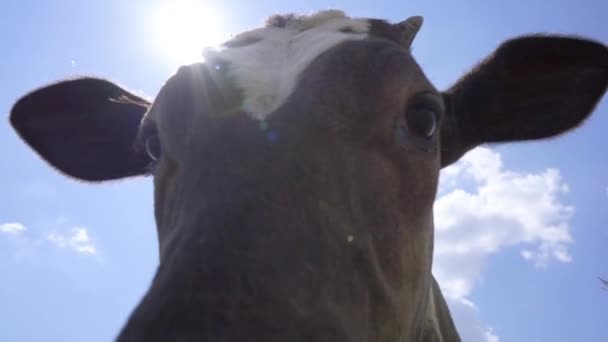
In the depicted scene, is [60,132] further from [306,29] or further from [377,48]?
[377,48]

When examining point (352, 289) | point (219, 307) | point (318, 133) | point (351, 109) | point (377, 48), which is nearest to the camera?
point (219, 307)

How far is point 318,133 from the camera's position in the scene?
2828 mm

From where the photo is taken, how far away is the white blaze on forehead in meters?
2.95

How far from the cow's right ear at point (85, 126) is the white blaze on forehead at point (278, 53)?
1.77 metres

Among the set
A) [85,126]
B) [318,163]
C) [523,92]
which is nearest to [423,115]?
[318,163]

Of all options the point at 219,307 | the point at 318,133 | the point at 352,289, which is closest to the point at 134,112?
the point at 318,133

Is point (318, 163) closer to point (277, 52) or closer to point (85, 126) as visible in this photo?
point (277, 52)

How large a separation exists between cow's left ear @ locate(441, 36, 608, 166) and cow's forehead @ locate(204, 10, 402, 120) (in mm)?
990

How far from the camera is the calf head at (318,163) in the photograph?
2082mm

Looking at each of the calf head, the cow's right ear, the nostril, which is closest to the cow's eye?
the calf head

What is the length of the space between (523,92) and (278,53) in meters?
2.08

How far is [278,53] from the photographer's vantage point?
3.45 m

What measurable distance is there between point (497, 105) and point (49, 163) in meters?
3.86

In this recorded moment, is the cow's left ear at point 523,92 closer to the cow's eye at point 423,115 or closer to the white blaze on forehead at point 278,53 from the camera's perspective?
the cow's eye at point 423,115
